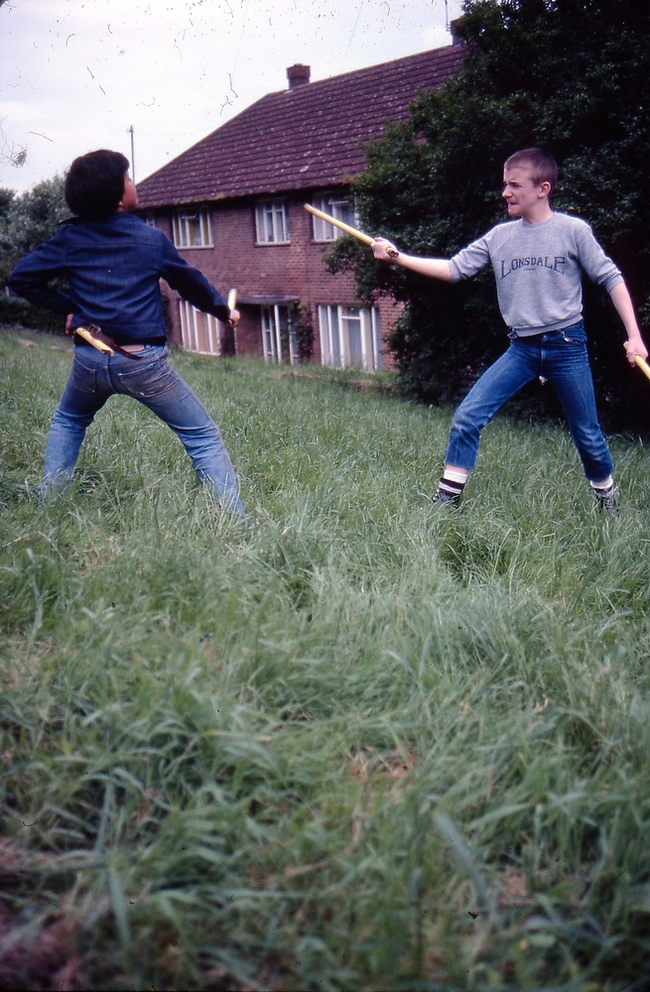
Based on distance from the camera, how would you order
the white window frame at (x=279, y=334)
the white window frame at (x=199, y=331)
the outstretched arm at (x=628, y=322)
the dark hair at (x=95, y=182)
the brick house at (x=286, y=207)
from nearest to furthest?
1. the dark hair at (x=95, y=182)
2. the outstretched arm at (x=628, y=322)
3. the brick house at (x=286, y=207)
4. the white window frame at (x=279, y=334)
5. the white window frame at (x=199, y=331)

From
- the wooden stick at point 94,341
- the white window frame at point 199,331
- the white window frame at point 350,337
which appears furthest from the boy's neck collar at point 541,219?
the white window frame at point 199,331

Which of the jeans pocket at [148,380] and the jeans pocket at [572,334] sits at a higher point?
the jeans pocket at [572,334]

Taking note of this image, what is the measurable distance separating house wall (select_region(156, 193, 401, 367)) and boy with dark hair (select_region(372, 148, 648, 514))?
54.6ft

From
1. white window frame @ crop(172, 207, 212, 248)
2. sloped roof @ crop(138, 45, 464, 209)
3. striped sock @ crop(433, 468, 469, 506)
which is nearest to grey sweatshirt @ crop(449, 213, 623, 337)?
striped sock @ crop(433, 468, 469, 506)

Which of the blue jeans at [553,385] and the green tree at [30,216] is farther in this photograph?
the green tree at [30,216]

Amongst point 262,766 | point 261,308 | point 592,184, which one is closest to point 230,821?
point 262,766

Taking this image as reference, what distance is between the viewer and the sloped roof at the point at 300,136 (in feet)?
72.6

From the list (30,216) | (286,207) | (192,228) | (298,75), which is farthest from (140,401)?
(30,216)

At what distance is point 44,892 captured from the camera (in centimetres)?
188

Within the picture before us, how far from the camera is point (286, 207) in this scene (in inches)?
993

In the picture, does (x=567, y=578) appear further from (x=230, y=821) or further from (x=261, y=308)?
(x=261, y=308)

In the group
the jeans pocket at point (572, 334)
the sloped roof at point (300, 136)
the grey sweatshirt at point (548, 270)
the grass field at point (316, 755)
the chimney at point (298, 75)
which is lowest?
the grass field at point (316, 755)

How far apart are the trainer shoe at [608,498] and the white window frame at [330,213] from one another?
18802mm

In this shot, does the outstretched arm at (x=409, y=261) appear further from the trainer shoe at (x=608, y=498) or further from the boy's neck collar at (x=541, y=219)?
the trainer shoe at (x=608, y=498)
